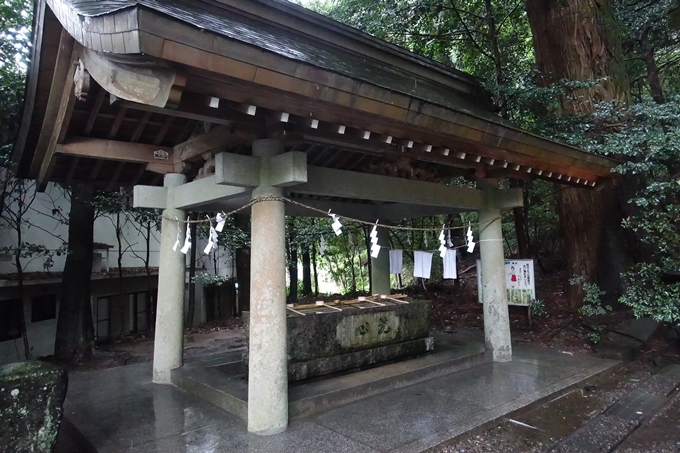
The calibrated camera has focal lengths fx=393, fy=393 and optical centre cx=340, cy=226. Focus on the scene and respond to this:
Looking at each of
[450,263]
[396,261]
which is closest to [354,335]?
[450,263]

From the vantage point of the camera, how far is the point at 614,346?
690 centimetres

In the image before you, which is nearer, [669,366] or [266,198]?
[266,198]

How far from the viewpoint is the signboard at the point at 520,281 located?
777 centimetres

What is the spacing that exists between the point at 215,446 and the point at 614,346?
22.3 ft

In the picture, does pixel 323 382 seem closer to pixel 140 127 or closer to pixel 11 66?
pixel 140 127

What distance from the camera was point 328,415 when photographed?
4418 millimetres

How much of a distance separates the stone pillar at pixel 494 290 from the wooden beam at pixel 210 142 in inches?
174

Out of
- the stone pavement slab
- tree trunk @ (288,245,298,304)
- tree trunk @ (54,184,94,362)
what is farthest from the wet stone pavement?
tree trunk @ (288,245,298,304)

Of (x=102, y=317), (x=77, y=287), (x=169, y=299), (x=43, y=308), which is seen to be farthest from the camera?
(x=102, y=317)

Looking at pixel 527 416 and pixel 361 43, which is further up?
pixel 361 43

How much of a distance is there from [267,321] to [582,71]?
8.55m

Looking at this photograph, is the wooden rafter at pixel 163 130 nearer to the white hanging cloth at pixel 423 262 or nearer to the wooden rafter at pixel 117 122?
the wooden rafter at pixel 117 122

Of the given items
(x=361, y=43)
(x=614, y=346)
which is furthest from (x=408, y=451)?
(x=361, y=43)

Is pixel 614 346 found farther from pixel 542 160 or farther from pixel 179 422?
pixel 179 422
